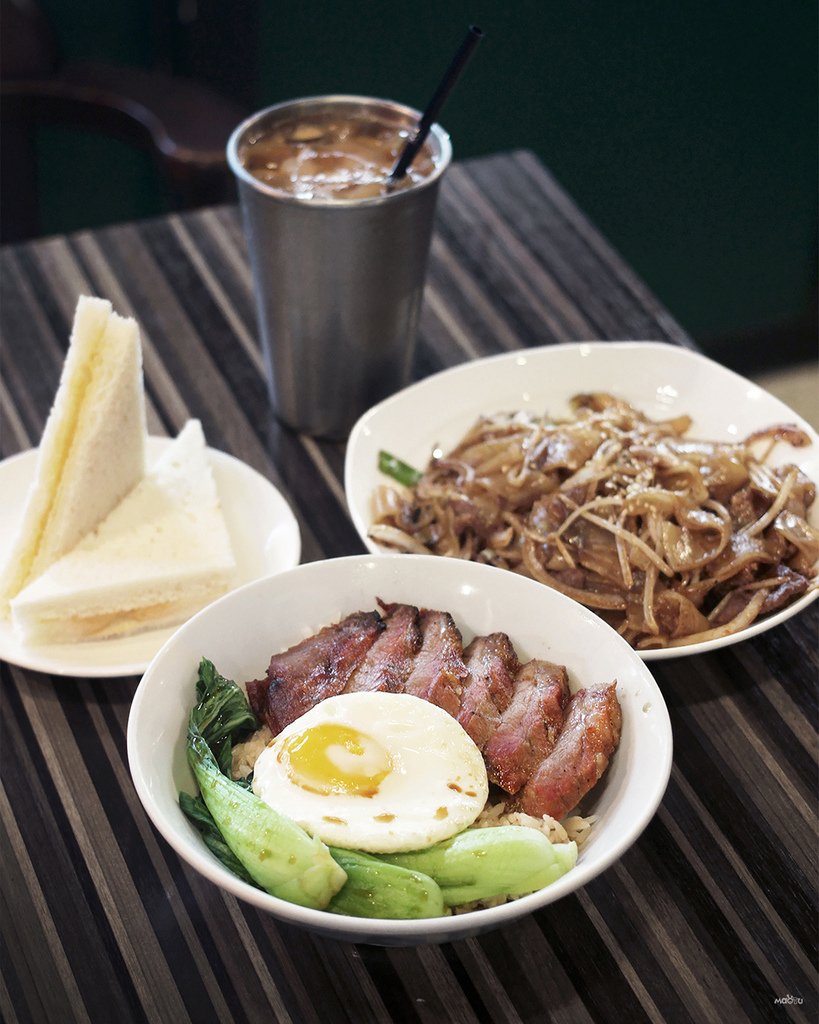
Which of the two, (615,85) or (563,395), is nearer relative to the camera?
(563,395)

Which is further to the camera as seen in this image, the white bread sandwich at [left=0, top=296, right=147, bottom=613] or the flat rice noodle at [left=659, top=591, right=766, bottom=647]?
the white bread sandwich at [left=0, top=296, right=147, bottom=613]

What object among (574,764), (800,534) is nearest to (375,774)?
(574,764)

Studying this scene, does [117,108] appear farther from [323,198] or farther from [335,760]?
[335,760]

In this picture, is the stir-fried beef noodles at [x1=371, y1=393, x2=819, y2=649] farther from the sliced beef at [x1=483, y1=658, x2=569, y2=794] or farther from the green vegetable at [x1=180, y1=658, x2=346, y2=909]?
the green vegetable at [x1=180, y1=658, x2=346, y2=909]

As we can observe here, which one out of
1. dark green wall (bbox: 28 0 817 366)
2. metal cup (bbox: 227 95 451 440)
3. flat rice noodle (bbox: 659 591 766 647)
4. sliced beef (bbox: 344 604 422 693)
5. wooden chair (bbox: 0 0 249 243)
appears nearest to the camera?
sliced beef (bbox: 344 604 422 693)

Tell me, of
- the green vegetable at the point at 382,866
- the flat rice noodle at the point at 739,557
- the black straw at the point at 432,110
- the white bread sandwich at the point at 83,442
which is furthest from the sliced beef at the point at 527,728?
the black straw at the point at 432,110

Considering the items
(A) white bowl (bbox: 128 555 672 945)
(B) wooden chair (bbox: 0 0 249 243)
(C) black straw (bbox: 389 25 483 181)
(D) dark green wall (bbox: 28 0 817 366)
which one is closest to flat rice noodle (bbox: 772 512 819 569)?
(A) white bowl (bbox: 128 555 672 945)
